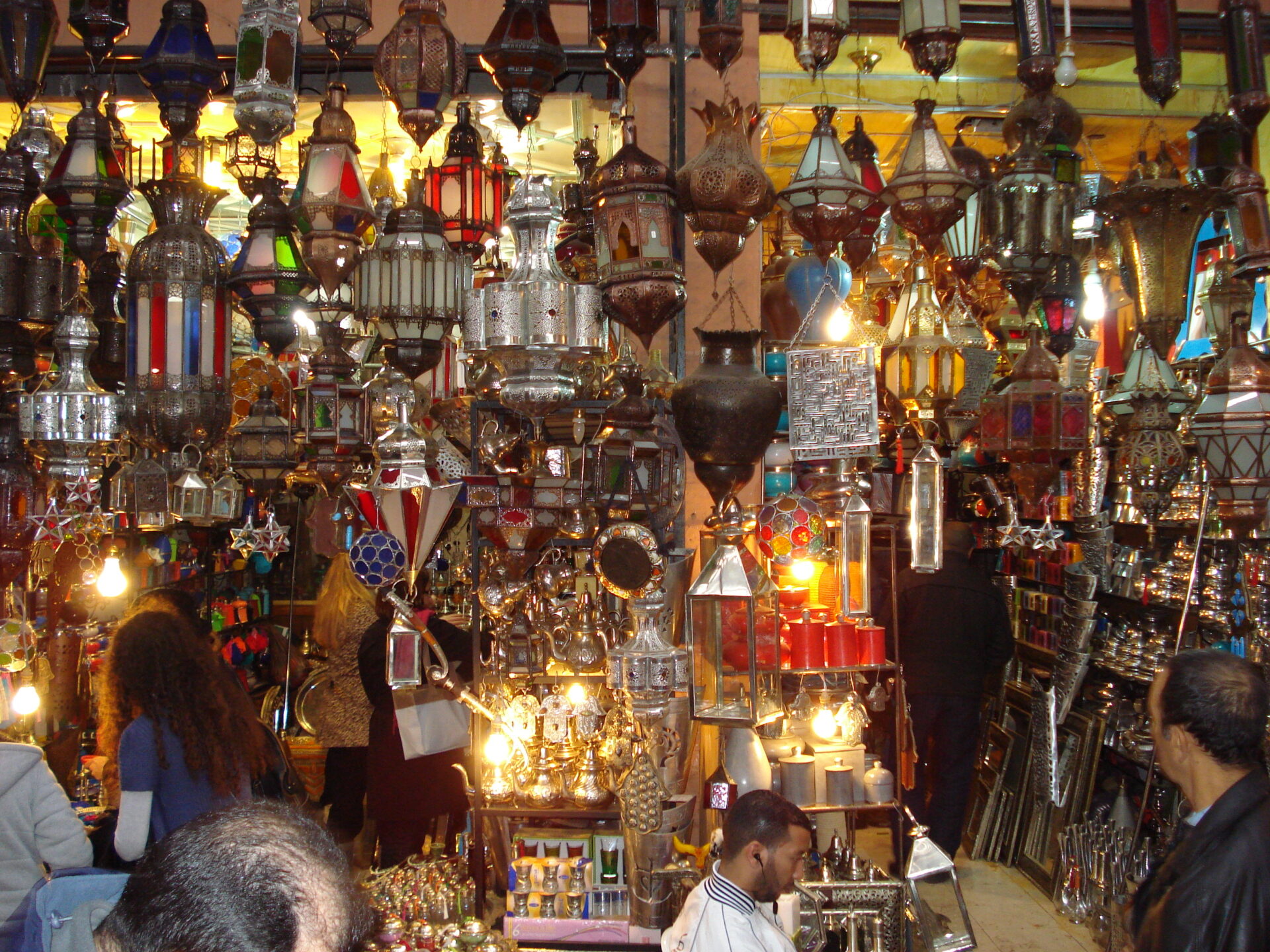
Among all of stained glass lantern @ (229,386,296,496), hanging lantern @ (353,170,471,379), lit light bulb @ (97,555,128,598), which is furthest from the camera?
lit light bulb @ (97,555,128,598)

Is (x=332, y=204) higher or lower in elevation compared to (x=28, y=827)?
higher

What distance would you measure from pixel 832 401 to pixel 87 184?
1523 millimetres

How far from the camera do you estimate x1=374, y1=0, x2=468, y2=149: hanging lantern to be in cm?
190

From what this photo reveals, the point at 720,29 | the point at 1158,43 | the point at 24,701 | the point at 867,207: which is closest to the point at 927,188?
the point at 867,207

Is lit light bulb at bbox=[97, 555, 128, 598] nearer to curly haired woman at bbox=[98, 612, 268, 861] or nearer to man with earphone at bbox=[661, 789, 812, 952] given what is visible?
curly haired woman at bbox=[98, 612, 268, 861]

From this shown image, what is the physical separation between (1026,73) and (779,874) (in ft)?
5.48

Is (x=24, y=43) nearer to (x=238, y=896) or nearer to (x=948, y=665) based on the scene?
(x=238, y=896)

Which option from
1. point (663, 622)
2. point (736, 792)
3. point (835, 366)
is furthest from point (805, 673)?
point (835, 366)

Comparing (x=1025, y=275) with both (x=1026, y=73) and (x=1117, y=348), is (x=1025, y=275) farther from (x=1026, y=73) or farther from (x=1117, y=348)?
(x=1117, y=348)

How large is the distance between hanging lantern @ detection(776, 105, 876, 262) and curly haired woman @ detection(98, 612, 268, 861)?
1.81 m

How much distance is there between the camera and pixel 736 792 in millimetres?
2791

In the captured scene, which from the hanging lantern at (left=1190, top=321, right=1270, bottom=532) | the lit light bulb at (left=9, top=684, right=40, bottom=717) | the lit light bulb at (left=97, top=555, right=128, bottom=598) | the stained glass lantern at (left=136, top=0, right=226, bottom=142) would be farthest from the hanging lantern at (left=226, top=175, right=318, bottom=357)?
the lit light bulb at (left=97, top=555, right=128, bottom=598)

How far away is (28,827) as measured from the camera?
241cm

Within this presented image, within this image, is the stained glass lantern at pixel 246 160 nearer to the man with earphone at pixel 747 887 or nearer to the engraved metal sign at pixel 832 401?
the engraved metal sign at pixel 832 401
